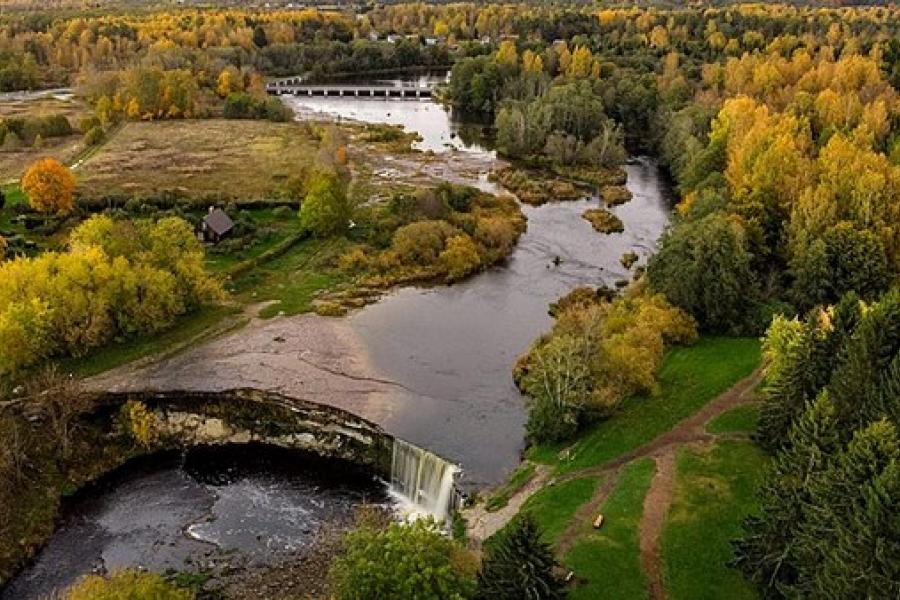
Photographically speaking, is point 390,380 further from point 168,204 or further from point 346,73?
point 346,73

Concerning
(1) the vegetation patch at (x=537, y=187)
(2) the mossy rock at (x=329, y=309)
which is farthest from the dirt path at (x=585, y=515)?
(1) the vegetation patch at (x=537, y=187)

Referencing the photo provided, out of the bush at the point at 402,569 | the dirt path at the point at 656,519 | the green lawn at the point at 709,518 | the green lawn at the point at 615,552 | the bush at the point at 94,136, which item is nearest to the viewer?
the bush at the point at 402,569

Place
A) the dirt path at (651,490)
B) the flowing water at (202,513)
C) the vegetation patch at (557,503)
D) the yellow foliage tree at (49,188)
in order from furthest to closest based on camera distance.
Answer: the yellow foliage tree at (49,188) → the flowing water at (202,513) → the vegetation patch at (557,503) → the dirt path at (651,490)

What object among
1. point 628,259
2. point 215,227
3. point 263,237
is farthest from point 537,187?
point 215,227

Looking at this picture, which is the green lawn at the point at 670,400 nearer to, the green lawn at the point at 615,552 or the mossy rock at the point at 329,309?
the green lawn at the point at 615,552

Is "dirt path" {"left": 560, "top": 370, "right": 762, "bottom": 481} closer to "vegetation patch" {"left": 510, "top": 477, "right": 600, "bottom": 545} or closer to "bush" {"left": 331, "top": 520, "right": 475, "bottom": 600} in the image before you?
"vegetation patch" {"left": 510, "top": 477, "right": 600, "bottom": 545}

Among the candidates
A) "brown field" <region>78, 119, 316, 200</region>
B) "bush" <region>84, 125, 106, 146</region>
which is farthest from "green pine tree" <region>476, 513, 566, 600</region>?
"bush" <region>84, 125, 106, 146</region>

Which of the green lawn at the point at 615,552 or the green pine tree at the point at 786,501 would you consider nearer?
the green pine tree at the point at 786,501
